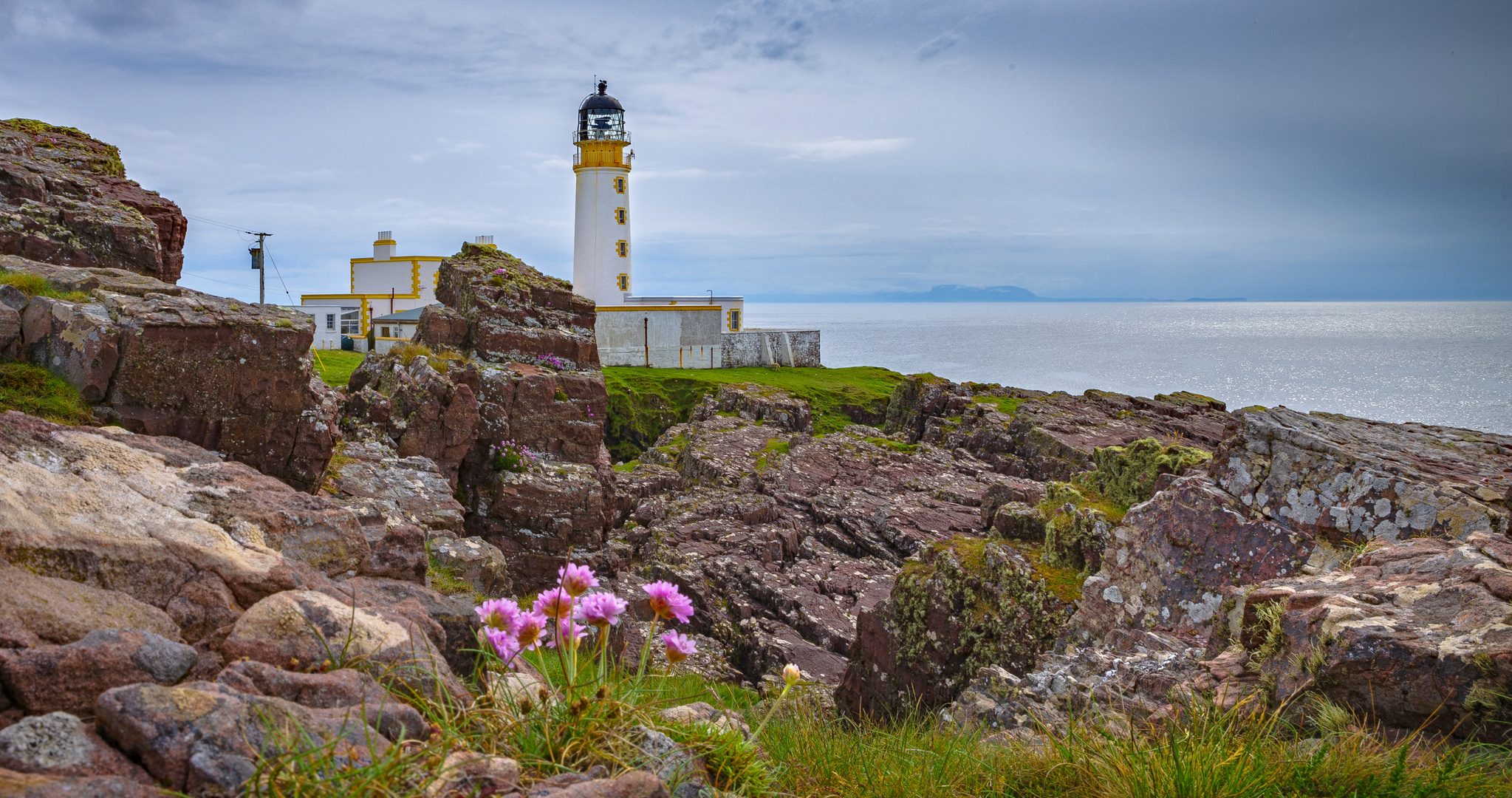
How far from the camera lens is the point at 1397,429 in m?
10.1

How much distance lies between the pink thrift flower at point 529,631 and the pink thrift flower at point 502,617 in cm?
3

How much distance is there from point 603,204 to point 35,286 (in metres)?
59.8

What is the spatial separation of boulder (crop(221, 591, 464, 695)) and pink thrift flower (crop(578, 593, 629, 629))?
2.46 ft

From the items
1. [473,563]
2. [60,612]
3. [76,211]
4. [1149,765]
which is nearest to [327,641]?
[60,612]

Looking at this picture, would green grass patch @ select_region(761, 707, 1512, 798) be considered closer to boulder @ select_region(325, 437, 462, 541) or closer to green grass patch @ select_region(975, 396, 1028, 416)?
boulder @ select_region(325, 437, 462, 541)

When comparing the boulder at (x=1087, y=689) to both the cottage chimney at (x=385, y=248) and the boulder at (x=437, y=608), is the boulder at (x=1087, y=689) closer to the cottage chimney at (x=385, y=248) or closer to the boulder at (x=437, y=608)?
the boulder at (x=437, y=608)

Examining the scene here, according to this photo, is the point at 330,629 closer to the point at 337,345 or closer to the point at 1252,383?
the point at 337,345

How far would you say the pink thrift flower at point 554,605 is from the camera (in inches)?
171

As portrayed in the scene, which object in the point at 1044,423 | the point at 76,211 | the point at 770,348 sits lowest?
the point at 1044,423

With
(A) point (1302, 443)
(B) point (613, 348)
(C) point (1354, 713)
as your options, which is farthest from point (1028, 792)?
(B) point (613, 348)

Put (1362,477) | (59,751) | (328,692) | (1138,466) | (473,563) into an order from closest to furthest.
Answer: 1. (59,751)
2. (328,692)
3. (1362,477)
4. (473,563)
5. (1138,466)

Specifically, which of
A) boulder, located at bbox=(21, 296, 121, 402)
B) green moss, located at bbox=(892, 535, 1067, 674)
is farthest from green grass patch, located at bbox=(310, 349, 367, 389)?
green moss, located at bbox=(892, 535, 1067, 674)

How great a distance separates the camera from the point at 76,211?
12.4m

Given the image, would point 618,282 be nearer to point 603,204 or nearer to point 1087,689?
point 603,204
